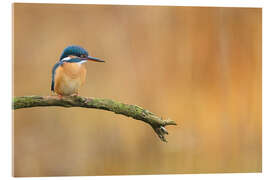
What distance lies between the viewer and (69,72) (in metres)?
2.75

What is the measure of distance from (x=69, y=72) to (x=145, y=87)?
55cm

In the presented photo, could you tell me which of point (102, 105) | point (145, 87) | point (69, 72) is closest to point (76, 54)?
point (69, 72)

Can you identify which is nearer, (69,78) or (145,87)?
(69,78)

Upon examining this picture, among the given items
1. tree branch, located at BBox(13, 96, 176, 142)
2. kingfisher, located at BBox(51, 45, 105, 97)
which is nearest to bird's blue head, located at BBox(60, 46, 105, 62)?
kingfisher, located at BBox(51, 45, 105, 97)

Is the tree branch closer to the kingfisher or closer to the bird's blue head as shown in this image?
the kingfisher

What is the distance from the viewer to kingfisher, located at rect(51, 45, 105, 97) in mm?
2734

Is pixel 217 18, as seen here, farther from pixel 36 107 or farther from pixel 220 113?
pixel 36 107

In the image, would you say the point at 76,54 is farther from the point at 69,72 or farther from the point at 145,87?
the point at 145,87

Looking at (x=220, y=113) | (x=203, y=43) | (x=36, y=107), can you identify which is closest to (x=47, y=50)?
(x=36, y=107)

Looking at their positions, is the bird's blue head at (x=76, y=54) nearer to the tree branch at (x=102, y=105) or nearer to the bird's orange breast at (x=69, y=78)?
the bird's orange breast at (x=69, y=78)

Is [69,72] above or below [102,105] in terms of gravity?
above

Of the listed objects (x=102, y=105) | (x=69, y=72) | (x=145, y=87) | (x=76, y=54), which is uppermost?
(x=76, y=54)

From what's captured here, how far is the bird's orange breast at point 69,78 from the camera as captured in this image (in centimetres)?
273

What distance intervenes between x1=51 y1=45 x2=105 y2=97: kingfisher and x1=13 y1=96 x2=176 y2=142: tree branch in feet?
0.19
